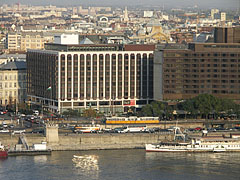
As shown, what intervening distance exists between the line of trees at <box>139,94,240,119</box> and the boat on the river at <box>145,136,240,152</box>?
486 inches

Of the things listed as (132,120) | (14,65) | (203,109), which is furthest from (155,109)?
(14,65)

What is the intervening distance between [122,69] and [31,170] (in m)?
31.5

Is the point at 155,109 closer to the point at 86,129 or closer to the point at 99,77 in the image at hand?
the point at 99,77

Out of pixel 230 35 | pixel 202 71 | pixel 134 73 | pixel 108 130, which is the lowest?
pixel 108 130

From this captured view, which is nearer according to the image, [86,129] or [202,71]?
[86,129]

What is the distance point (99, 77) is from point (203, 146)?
22.4 m

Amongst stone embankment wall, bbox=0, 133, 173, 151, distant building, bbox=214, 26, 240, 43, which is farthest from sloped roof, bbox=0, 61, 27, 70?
stone embankment wall, bbox=0, 133, 173, 151

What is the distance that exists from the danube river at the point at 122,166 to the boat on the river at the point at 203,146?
0.97 metres

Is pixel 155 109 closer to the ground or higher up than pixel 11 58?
closer to the ground

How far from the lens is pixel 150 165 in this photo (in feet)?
213

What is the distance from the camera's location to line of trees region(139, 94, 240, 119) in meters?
84.6

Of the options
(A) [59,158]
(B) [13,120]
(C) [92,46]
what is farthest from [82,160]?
(C) [92,46]

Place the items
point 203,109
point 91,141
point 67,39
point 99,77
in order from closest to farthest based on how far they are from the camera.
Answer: point 91,141
point 203,109
point 99,77
point 67,39

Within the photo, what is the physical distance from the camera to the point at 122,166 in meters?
63.8
